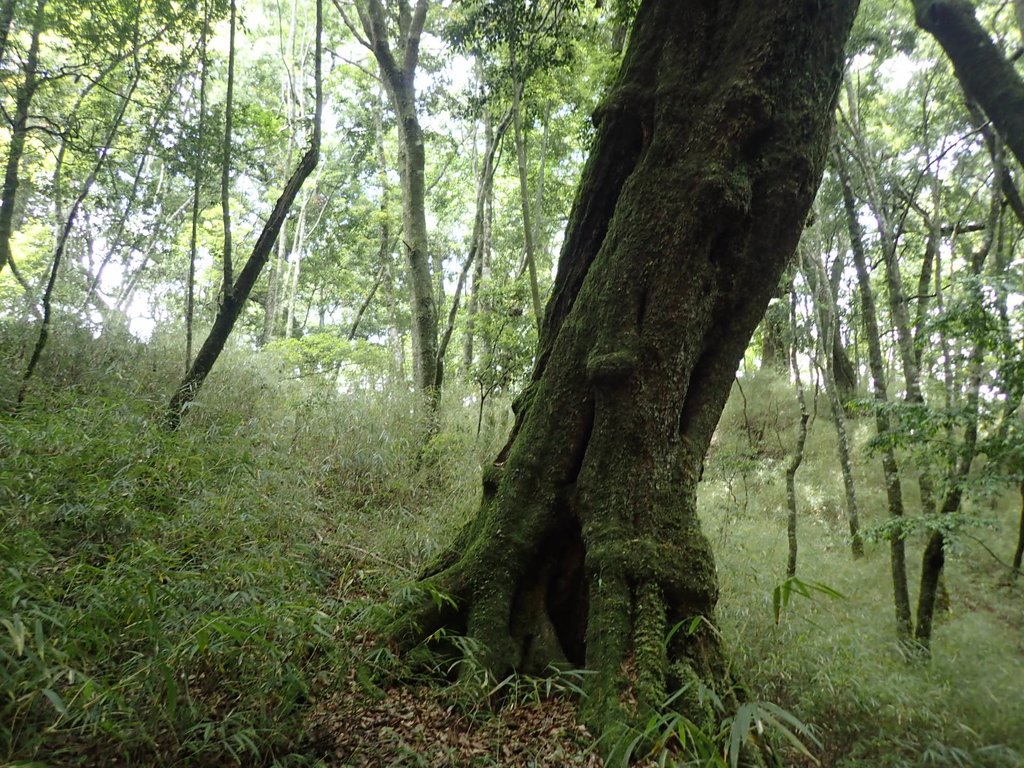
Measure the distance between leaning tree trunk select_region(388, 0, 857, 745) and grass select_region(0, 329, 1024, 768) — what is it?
427 millimetres

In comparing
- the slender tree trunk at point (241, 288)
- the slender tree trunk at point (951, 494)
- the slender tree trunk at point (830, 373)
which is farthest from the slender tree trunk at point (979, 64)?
the slender tree trunk at point (241, 288)

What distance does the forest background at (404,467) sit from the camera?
1.98 metres

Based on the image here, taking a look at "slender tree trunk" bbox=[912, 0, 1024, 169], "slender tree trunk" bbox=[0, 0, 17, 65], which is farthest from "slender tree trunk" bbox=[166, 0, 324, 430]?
"slender tree trunk" bbox=[912, 0, 1024, 169]

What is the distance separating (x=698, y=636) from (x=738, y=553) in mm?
3345

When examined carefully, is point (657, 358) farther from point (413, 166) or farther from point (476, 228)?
point (476, 228)

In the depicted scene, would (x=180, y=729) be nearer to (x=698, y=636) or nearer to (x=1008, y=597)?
(x=698, y=636)

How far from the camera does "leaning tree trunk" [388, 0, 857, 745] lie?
2619mm

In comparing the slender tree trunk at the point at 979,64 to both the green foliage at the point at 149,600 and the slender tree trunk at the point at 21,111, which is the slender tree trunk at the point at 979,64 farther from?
the slender tree trunk at the point at 21,111

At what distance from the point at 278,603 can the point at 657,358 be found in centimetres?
205

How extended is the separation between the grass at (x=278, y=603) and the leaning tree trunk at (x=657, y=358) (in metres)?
0.43

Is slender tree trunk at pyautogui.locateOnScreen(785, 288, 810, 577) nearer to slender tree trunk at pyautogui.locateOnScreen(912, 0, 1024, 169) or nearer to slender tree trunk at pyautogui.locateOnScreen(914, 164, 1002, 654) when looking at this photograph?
slender tree trunk at pyautogui.locateOnScreen(914, 164, 1002, 654)

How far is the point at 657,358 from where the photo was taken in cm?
281

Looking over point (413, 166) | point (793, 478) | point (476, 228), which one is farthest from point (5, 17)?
point (793, 478)

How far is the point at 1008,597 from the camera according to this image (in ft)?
21.3
